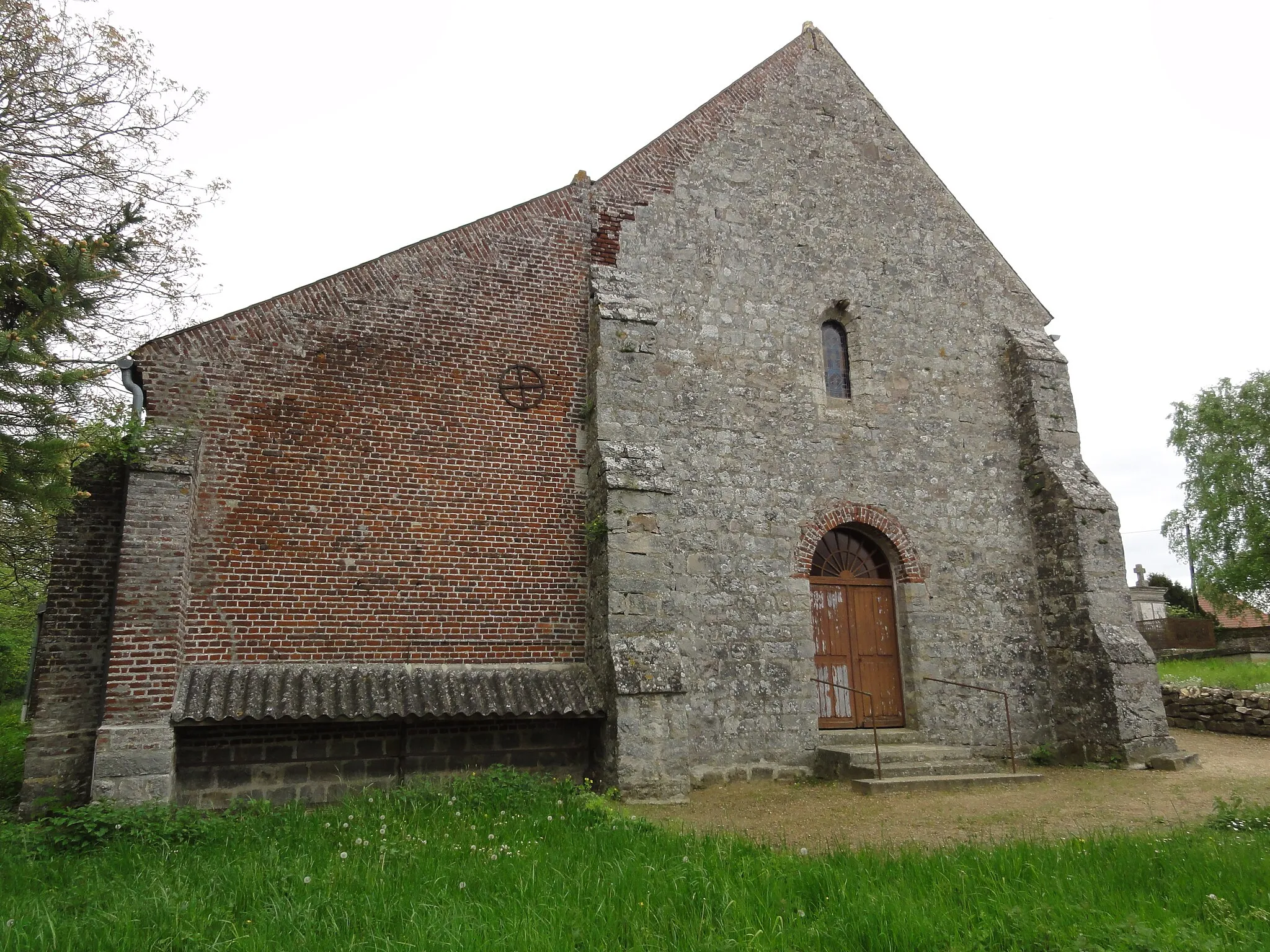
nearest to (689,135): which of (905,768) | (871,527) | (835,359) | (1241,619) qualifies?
(835,359)

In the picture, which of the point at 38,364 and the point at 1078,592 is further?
the point at 1078,592

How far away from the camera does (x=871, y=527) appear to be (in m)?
11.7

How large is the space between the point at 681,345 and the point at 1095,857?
763cm

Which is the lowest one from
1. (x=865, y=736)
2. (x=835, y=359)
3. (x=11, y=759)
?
(x=11, y=759)

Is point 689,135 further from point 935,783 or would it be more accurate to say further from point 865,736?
point 935,783

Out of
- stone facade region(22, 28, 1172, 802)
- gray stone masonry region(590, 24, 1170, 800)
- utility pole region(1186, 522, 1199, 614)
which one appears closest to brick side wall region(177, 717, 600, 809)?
stone facade region(22, 28, 1172, 802)

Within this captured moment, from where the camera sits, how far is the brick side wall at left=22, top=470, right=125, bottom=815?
8.15 meters

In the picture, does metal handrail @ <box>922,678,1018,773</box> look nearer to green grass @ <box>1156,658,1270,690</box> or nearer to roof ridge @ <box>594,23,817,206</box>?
green grass @ <box>1156,658,1270,690</box>

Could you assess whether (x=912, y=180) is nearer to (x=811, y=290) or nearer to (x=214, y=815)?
(x=811, y=290)

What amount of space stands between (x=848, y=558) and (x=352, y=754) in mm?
6992

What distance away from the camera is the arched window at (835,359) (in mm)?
12328

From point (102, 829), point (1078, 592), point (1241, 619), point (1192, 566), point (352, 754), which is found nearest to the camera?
point (102, 829)

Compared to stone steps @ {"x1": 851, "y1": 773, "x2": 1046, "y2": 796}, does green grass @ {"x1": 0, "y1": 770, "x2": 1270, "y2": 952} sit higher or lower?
higher

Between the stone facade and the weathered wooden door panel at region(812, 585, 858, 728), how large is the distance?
0.47 m
